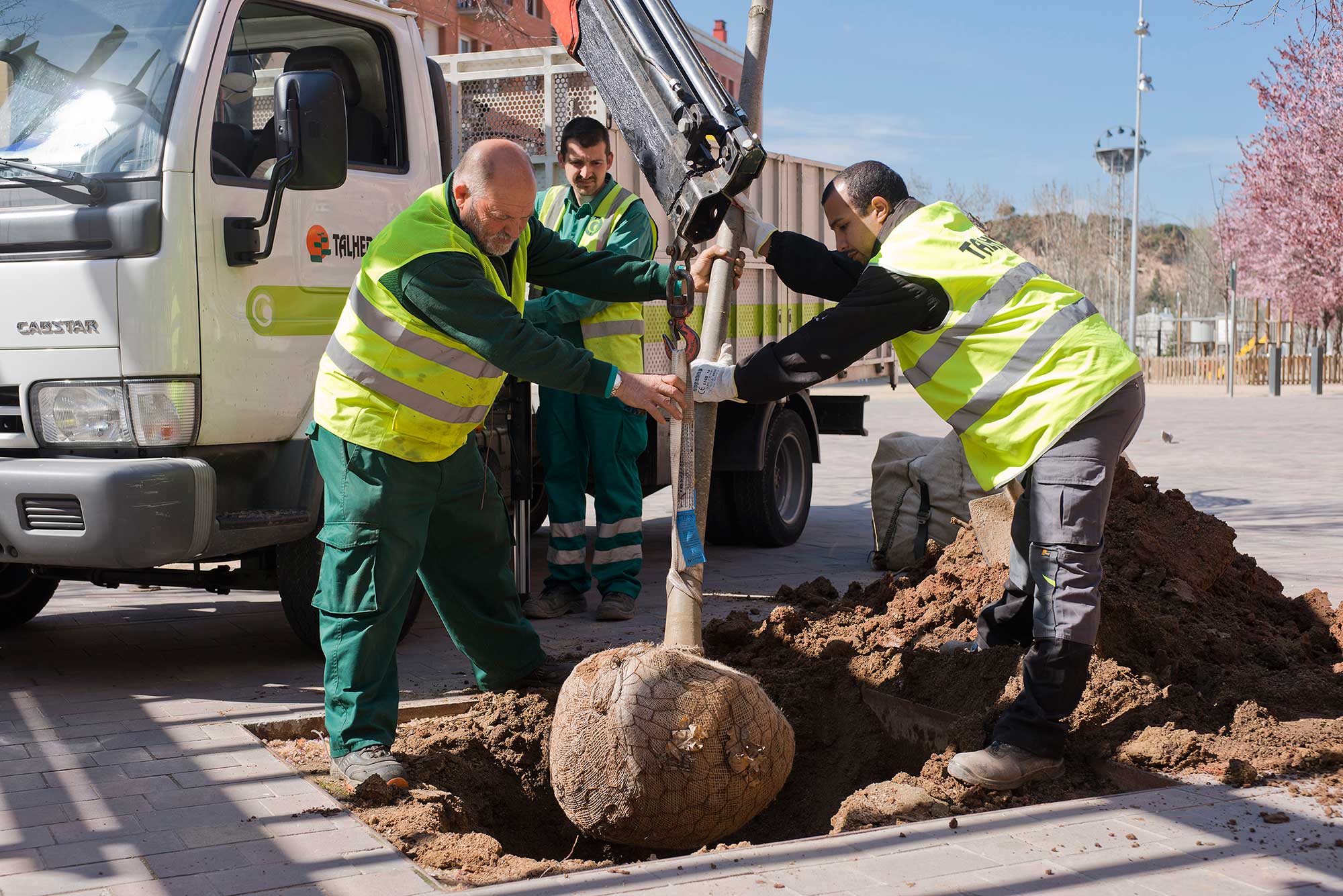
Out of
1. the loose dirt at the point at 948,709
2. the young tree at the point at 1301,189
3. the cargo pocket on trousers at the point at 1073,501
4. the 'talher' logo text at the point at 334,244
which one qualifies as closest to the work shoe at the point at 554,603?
the loose dirt at the point at 948,709

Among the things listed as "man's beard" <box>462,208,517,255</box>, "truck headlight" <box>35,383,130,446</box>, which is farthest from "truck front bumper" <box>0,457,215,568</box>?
"man's beard" <box>462,208,517,255</box>

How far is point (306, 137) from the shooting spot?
14.1 feet

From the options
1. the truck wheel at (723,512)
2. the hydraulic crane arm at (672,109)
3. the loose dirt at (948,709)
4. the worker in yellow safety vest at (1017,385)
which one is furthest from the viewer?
the truck wheel at (723,512)

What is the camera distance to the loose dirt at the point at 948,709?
3.55m

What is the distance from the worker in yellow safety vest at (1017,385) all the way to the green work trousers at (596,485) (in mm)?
2450

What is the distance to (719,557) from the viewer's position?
8.09 metres

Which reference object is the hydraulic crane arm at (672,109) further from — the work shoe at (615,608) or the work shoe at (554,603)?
the work shoe at (554,603)

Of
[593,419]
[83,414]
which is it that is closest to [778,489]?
[593,419]

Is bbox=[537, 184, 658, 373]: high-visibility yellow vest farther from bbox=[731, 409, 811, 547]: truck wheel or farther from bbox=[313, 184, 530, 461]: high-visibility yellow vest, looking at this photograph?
bbox=[313, 184, 530, 461]: high-visibility yellow vest

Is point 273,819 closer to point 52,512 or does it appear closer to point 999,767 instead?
point 52,512

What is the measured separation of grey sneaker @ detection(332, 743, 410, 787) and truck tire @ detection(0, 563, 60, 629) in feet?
8.86

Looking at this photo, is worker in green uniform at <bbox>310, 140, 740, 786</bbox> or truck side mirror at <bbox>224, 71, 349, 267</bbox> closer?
worker in green uniform at <bbox>310, 140, 740, 786</bbox>

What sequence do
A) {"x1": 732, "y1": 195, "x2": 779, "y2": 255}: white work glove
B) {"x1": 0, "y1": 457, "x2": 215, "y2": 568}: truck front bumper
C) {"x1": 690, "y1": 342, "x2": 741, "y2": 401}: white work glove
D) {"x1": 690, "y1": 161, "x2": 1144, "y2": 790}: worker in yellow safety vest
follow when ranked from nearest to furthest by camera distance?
1. {"x1": 690, "y1": 161, "x2": 1144, "y2": 790}: worker in yellow safety vest
2. {"x1": 690, "y1": 342, "x2": 741, "y2": 401}: white work glove
3. {"x1": 732, "y1": 195, "x2": 779, "y2": 255}: white work glove
4. {"x1": 0, "y1": 457, "x2": 215, "y2": 568}: truck front bumper

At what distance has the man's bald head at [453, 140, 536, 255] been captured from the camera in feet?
12.1
